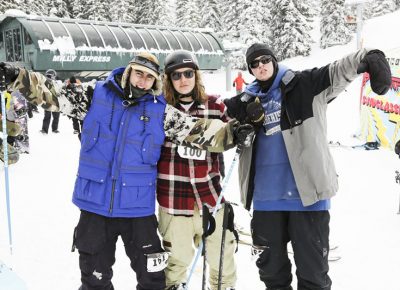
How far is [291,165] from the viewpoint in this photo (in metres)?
2.71

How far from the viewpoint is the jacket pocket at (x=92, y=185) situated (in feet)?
8.70

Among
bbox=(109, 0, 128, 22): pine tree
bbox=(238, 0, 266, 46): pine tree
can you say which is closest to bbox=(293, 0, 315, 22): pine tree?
bbox=(238, 0, 266, 46): pine tree

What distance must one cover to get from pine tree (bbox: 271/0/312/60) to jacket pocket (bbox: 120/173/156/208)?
3526cm

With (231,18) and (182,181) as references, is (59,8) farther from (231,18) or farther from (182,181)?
(182,181)

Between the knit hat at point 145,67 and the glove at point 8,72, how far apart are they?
2.41 ft

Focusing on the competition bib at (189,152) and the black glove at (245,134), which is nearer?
the black glove at (245,134)

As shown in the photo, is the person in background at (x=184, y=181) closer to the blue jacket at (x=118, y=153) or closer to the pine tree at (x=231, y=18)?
the blue jacket at (x=118, y=153)

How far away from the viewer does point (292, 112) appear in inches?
107

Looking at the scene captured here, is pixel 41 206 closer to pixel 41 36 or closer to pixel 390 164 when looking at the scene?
pixel 390 164

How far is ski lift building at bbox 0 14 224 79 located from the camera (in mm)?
20734

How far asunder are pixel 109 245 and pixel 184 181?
68cm

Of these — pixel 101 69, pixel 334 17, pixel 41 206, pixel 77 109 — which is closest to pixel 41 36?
pixel 101 69

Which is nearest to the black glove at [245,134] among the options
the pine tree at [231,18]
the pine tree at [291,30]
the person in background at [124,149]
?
the person in background at [124,149]

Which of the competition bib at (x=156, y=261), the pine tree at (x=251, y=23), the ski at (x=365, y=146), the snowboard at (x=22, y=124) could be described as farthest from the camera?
the pine tree at (x=251, y=23)
